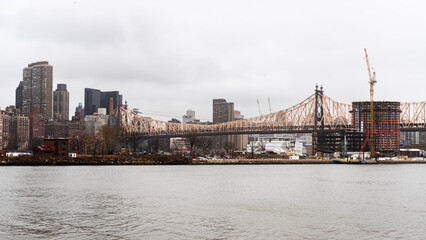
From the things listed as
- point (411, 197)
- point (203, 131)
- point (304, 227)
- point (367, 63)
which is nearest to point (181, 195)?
point (304, 227)

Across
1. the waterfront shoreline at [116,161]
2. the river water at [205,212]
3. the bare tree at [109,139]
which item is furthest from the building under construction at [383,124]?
the river water at [205,212]

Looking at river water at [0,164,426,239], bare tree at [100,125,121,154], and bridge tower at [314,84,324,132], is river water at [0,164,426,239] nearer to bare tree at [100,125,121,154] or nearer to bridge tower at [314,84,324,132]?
bare tree at [100,125,121,154]

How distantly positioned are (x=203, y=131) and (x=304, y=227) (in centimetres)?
13356

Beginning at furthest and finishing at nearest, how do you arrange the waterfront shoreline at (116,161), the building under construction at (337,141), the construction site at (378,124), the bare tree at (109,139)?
1. the construction site at (378,124)
2. the building under construction at (337,141)
3. the bare tree at (109,139)
4. the waterfront shoreline at (116,161)

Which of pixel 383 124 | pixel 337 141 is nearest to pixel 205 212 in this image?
pixel 337 141

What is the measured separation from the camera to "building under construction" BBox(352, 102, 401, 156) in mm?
179625

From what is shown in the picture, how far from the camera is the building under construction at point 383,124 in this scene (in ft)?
589

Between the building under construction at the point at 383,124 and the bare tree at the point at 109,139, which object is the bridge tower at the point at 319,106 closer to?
the building under construction at the point at 383,124

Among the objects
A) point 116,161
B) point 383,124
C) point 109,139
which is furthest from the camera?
point 383,124

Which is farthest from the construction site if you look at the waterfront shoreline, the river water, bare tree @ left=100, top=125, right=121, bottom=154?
the river water

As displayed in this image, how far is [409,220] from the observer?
91.8 ft

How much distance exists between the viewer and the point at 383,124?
7146 inches

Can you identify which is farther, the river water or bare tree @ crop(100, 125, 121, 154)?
bare tree @ crop(100, 125, 121, 154)

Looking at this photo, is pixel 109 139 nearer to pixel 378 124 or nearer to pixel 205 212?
pixel 205 212
